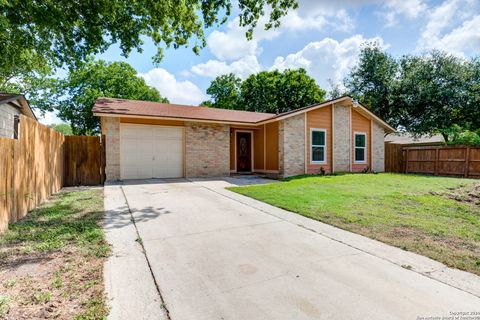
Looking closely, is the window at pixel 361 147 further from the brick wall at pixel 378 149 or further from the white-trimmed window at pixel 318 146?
the white-trimmed window at pixel 318 146

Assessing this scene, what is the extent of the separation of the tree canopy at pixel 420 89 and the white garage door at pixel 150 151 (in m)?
17.6

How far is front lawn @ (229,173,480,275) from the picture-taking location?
3.70m

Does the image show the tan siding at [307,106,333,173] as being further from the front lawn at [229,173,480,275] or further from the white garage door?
the white garage door

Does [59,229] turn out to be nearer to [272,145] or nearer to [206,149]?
[206,149]

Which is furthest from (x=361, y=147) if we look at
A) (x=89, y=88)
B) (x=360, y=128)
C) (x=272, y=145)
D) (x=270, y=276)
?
(x=89, y=88)

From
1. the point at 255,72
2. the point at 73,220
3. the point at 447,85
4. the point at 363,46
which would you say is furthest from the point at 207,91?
the point at 73,220

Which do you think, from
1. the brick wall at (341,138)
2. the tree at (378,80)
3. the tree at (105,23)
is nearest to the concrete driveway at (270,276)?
the tree at (105,23)

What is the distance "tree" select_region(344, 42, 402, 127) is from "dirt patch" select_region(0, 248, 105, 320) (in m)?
23.7

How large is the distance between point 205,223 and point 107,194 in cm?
445

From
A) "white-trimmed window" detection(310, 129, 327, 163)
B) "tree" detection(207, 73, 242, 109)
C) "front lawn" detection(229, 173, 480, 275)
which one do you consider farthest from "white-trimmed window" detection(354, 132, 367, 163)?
"tree" detection(207, 73, 242, 109)

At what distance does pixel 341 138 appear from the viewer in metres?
14.1

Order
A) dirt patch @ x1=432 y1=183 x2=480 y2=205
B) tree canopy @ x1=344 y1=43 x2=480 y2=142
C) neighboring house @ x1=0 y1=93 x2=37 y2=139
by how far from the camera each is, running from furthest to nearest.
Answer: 1. tree canopy @ x1=344 y1=43 x2=480 y2=142
2. neighboring house @ x1=0 y1=93 x2=37 y2=139
3. dirt patch @ x1=432 y1=183 x2=480 y2=205

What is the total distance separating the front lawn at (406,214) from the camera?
3.70 m

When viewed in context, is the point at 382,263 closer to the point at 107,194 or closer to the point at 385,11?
the point at 107,194
